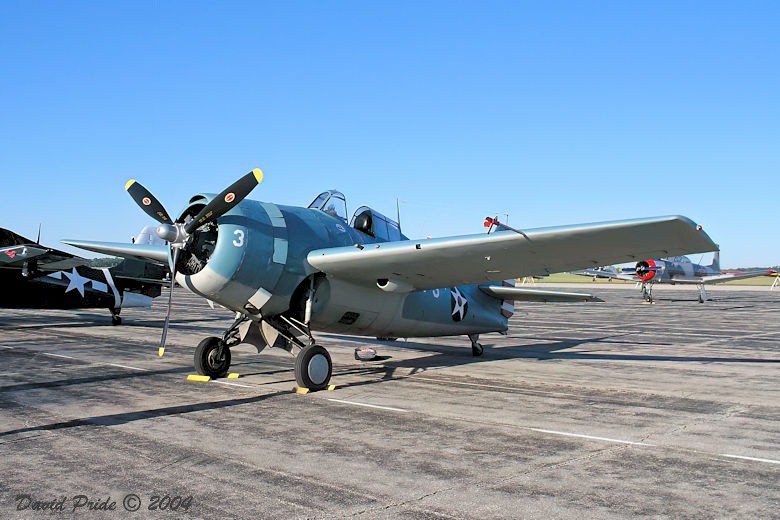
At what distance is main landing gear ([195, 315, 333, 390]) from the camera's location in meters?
10.0

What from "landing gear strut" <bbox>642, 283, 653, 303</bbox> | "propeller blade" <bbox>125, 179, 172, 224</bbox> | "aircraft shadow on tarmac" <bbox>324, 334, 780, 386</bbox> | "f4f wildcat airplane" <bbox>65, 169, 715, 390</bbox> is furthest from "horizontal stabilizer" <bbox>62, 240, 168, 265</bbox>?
"landing gear strut" <bbox>642, 283, 653, 303</bbox>

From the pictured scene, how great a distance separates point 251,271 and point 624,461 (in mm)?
5782

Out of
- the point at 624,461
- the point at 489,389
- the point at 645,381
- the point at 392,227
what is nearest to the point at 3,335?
the point at 392,227

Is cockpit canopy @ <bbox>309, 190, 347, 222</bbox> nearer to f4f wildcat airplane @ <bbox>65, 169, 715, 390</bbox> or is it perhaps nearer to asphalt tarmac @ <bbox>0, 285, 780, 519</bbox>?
f4f wildcat airplane @ <bbox>65, 169, 715, 390</bbox>

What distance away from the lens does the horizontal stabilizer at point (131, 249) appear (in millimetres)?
11914

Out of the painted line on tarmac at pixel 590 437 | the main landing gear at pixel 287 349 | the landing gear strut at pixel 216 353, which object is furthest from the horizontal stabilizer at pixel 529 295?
the painted line on tarmac at pixel 590 437

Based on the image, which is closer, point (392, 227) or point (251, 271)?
point (251, 271)

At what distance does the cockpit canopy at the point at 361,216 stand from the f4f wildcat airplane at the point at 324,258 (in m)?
0.02

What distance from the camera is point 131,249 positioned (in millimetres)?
12539

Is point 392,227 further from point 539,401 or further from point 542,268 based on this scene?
point 539,401

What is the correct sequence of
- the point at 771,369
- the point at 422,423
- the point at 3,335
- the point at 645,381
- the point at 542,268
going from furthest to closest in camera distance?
the point at 3,335, the point at 771,369, the point at 645,381, the point at 542,268, the point at 422,423

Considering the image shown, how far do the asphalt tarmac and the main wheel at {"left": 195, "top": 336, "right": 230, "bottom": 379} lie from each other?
1.50 ft

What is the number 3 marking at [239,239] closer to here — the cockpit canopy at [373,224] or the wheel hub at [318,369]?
the wheel hub at [318,369]

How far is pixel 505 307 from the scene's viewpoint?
→ 15.9m
